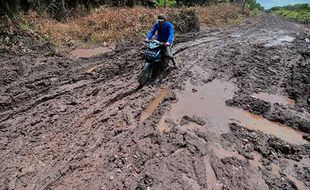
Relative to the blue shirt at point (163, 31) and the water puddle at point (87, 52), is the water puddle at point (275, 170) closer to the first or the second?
the blue shirt at point (163, 31)

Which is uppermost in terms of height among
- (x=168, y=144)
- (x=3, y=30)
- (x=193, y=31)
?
(x=3, y=30)

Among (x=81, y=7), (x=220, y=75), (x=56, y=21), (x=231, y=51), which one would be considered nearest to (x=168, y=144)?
(x=220, y=75)

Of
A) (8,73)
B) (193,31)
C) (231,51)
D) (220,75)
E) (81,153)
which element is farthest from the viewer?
(193,31)

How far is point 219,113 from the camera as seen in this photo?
22.5 ft

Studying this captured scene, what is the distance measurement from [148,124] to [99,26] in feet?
28.4

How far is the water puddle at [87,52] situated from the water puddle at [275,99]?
5.94 m

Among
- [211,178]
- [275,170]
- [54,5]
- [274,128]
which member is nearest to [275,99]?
[274,128]

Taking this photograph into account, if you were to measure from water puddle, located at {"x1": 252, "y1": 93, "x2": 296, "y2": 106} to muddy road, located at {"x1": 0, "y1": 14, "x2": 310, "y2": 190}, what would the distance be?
33 millimetres

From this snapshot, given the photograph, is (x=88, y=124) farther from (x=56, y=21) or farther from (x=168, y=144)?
(x=56, y=21)

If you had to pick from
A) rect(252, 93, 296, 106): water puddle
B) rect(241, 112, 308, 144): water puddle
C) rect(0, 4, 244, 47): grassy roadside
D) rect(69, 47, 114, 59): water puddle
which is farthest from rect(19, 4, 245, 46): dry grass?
rect(241, 112, 308, 144): water puddle

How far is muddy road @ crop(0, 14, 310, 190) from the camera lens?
4.49 metres

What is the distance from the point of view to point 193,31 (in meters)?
16.9

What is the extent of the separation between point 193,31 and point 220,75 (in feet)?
27.2

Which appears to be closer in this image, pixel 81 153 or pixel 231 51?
pixel 81 153
